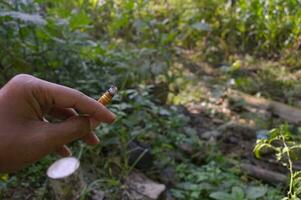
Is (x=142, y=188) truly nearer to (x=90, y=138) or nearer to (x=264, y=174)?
(x=264, y=174)

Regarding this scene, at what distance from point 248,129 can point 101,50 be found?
4.53ft

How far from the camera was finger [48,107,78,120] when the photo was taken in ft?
5.26

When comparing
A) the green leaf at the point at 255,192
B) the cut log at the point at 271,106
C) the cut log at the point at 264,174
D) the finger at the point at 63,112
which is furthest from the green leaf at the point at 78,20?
the finger at the point at 63,112

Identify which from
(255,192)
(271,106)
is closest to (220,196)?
(255,192)

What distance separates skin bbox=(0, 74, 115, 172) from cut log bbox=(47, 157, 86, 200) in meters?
1.00

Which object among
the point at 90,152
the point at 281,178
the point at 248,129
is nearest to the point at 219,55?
the point at 248,129

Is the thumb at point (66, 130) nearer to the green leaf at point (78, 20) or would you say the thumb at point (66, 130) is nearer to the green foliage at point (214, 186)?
the green foliage at point (214, 186)

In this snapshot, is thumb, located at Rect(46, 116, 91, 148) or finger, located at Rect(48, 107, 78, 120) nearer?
thumb, located at Rect(46, 116, 91, 148)

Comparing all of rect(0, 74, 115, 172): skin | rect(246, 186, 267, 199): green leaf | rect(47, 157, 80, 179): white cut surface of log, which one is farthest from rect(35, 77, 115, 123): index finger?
rect(246, 186, 267, 199): green leaf

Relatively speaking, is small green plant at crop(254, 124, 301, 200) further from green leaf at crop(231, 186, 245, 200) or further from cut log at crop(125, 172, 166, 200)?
cut log at crop(125, 172, 166, 200)

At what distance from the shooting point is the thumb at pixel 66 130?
1487 millimetres

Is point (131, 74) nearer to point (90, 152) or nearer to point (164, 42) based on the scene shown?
point (164, 42)

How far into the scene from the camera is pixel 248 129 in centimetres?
405

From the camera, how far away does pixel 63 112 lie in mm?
1625
